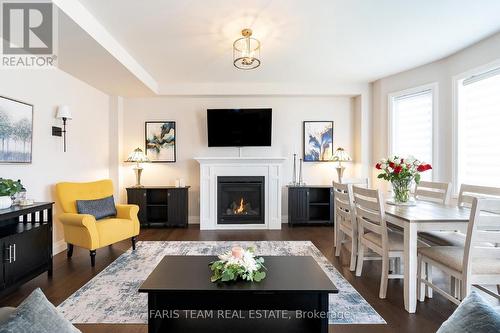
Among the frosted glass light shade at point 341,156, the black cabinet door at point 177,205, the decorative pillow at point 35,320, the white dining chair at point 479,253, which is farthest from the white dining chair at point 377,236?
the black cabinet door at point 177,205

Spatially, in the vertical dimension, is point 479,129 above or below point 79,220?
above

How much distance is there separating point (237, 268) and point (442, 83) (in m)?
4.00

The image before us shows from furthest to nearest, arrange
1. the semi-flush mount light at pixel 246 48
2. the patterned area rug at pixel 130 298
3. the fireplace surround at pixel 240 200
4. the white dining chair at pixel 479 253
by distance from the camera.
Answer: the fireplace surround at pixel 240 200, the semi-flush mount light at pixel 246 48, the patterned area rug at pixel 130 298, the white dining chair at pixel 479 253

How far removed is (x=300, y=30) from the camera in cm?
293

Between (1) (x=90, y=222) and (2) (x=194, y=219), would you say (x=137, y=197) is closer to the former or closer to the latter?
(2) (x=194, y=219)

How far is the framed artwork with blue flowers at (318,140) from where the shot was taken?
5.18m

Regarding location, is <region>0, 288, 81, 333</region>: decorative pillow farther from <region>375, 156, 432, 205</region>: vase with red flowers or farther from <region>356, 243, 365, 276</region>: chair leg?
<region>375, 156, 432, 205</region>: vase with red flowers

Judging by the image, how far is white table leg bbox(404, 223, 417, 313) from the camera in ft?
6.77

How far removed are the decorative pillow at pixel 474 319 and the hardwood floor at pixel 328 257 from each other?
1280 millimetres

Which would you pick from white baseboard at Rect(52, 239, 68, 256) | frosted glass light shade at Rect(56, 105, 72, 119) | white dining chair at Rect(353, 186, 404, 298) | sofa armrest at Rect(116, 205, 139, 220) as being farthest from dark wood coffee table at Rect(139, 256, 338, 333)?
frosted glass light shade at Rect(56, 105, 72, 119)

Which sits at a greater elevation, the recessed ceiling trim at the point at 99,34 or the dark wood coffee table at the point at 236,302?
the recessed ceiling trim at the point at 99,34

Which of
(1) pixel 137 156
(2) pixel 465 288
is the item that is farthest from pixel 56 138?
(2) pixel 465 288

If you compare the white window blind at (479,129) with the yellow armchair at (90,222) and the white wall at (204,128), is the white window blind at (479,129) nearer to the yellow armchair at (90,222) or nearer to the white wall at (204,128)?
the white wall at (204,128)

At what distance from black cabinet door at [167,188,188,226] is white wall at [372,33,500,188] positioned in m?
3.66
